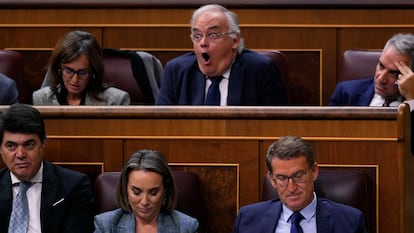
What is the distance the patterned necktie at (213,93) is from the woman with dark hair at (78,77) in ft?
0.69

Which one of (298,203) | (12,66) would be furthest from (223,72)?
(298,203)

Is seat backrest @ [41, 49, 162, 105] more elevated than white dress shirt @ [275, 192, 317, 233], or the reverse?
seat backrest @ [41, 49, 162, 105]

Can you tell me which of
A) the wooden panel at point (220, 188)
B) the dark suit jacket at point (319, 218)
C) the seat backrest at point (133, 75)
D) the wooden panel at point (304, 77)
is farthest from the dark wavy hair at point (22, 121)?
the wooden panel at point (304, 77)

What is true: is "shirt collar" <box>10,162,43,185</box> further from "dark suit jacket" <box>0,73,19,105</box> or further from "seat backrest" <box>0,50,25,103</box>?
"seat backrest" <box>0,50,25,103</box>

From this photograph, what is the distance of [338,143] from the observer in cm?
217

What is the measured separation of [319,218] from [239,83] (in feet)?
2.09

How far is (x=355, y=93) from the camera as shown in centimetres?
262

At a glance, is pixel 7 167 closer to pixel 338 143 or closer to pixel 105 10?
pixel 338 143

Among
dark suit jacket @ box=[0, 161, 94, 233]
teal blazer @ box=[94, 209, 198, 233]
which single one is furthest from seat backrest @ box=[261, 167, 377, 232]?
dark suit jacket @ box=[0, 161, 94, 233]

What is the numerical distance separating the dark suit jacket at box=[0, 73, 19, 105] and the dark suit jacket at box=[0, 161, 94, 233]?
38cm

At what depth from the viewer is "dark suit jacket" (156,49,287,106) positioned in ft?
8.46

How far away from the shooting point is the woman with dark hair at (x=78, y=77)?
2.62m

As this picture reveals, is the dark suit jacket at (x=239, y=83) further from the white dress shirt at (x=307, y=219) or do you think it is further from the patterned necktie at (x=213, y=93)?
the white dress shirt at (x=307, y=219)

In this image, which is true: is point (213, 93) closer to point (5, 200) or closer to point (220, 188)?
point (220, 188)
